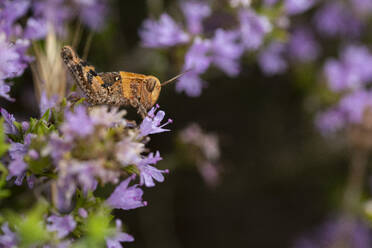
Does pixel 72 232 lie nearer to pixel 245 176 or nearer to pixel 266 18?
pixel 266 18

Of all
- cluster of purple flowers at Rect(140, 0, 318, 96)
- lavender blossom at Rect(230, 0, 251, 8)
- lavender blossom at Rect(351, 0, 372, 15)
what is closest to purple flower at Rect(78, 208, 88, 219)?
cluster of purple flowers at Rect(140, 0, 318, 96)

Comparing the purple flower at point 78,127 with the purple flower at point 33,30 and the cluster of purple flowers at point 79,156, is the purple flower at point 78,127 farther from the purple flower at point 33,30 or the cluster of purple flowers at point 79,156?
the purple flower at point 33,30

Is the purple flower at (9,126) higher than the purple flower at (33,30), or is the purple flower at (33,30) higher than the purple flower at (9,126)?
the purple flower at (33,30)

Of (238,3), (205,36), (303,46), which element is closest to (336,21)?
(303,46)

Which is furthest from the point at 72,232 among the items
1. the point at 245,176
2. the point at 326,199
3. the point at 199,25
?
the point at 326,199

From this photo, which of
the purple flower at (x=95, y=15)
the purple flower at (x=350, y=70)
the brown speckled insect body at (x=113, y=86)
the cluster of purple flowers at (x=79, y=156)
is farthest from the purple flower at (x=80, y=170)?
the purple flower at (x=350, y=70)

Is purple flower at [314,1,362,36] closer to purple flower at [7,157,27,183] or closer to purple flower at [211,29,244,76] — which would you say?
purple flower at [211,29,244,76]
